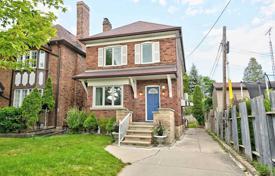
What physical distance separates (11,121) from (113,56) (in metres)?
8.30

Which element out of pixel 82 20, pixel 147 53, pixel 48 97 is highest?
pixel 82 20

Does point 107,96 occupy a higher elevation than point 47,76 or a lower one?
lower

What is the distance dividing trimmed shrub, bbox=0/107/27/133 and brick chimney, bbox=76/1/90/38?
9345 mm

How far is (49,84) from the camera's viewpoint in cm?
1499

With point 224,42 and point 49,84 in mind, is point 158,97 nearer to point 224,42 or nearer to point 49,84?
point 224,42

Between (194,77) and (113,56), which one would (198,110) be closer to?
(113,56)

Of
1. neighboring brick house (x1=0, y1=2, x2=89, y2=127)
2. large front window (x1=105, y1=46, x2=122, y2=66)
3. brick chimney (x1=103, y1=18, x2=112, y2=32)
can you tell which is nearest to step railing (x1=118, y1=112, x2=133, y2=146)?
large front window (x1=105, y1=46, x2=122, y2=66)

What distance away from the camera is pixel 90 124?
1302 centimetres

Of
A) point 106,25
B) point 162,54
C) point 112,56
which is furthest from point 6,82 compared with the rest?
point 162,54

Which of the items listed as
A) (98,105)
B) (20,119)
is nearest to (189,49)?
(98,105)

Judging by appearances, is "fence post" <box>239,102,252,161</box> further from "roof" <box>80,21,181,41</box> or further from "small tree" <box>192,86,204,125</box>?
"small tree" <box>192,86,204,125</box>

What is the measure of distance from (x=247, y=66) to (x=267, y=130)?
2826 inches

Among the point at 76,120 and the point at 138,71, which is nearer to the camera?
the point at 76,120

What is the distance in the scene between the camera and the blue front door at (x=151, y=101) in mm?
13641
